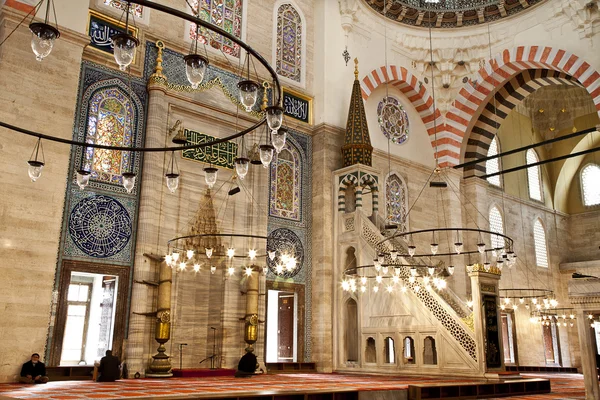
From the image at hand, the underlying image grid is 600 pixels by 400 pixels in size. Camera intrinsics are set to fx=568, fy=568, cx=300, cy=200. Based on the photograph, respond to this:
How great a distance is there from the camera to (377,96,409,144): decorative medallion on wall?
11992mm

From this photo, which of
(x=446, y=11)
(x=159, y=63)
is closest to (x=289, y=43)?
(x=159, y=63)

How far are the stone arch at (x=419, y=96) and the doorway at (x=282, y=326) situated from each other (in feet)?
15.9

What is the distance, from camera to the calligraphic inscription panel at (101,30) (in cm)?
823

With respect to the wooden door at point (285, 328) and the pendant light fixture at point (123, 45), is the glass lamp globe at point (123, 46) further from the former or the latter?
the wooden door at point (285, 328)

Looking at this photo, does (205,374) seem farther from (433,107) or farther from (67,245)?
(433,107)

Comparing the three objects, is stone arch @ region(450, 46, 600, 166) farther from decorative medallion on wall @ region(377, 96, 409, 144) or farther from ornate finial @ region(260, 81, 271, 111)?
ornate finial @ region(260, 81, 271, 111)

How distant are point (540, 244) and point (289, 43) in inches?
367

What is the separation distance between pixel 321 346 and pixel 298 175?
311 cm

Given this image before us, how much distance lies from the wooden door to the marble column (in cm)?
514

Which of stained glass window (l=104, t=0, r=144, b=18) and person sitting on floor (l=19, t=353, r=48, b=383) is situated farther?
stained glass window (l=104, t=0, r=144, b=18)

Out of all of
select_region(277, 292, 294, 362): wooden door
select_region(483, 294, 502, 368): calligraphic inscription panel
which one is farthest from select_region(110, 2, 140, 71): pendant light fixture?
select_region(277, 292, 294, 362): wooden door

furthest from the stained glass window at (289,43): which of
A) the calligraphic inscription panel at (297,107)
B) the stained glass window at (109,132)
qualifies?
the stained glass window at (109,132)

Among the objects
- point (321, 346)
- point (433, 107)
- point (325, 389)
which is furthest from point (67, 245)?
point (433, 107)

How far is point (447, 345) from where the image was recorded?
838cm
